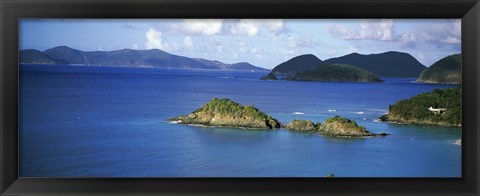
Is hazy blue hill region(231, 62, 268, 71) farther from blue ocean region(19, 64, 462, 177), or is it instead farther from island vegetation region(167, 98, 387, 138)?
island vegetation region(167, 98, 387, 138)

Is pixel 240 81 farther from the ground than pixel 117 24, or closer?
closer

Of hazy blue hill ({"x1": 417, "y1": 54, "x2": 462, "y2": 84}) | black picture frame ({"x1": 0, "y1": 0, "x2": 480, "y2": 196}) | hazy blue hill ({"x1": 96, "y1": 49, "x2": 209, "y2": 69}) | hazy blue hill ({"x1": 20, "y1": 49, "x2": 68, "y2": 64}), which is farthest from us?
hazy blue hill ({"x1": 96, "y1": 49, "x2": 209, "y2": 69})

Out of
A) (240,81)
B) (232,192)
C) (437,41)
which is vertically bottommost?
(232,192)

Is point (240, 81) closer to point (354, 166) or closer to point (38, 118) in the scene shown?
point (354, 166)

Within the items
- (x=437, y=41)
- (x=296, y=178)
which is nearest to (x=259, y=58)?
(x=296, y=178)

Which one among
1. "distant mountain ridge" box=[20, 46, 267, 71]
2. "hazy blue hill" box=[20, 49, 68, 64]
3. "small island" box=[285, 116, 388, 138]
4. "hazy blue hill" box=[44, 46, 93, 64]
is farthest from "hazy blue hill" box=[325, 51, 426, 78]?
"hazy blue hill" box=[20, 49, 68, 64]

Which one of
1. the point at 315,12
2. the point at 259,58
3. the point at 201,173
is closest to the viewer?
the point at 315,12

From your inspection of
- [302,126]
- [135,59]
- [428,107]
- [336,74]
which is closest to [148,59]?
[135,59]
